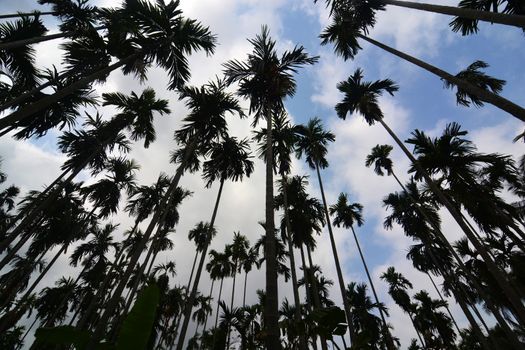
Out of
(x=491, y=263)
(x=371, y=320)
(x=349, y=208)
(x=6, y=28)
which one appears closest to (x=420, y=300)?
(x=371, y=320)

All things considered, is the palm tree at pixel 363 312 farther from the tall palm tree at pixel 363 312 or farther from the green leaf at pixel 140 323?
the green leaf at pixel 140 323

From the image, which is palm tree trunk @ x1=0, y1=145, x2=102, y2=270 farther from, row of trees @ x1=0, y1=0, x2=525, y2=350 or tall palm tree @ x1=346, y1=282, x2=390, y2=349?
tall palm tree @ x1=346, y1=282, x2=390, y2=349

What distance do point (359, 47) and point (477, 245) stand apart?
11.7 metres

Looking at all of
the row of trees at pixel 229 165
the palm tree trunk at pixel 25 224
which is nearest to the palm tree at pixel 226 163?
the row of trees at pixel 229 165

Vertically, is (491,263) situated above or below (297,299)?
below

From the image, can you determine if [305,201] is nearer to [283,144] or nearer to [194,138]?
[283,144]

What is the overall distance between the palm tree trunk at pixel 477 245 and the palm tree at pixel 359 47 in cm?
457

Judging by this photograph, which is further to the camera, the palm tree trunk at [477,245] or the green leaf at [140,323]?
the palm tree trunk at [477,245]

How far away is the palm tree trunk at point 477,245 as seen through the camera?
832 cm

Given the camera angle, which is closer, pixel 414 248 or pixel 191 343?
pixel 414 248

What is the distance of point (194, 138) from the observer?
1389cm

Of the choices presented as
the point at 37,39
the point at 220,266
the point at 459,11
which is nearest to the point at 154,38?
the point at 37,39

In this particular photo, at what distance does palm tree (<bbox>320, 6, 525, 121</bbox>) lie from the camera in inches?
230

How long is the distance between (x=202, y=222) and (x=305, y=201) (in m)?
16.7
